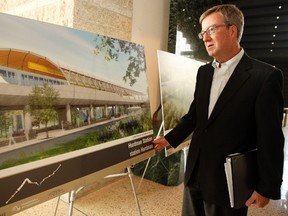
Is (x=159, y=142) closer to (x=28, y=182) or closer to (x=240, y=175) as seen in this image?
(x=240, y=175)

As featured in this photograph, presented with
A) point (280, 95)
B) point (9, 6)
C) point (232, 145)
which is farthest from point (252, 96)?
point (9, 6)

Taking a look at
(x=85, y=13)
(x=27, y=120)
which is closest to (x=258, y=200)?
(x=27, y=120)

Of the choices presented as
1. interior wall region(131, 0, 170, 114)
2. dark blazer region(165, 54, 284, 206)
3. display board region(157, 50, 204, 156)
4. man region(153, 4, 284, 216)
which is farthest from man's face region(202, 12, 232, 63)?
interior wall region(131, 0, 170, 114)

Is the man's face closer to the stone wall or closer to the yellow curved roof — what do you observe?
the yellow curved roof

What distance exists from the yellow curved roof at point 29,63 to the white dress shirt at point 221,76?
2.71 feet

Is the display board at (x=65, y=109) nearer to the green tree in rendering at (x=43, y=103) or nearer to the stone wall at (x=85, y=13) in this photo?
the green tree in rendering at (x=43, y=103)

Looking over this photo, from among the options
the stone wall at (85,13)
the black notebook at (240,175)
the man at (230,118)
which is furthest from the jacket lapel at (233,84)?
the stone wall at (85,13)

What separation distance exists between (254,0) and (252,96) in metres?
4.04

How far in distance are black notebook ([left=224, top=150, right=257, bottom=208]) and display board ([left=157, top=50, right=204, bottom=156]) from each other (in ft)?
2.94

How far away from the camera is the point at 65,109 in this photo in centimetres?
108

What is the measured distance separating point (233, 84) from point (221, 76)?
Answer: 127mm

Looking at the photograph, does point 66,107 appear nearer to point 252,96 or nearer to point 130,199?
point 252,96

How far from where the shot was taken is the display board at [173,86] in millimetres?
1994

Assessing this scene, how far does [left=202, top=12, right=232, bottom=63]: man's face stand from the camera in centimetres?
123
